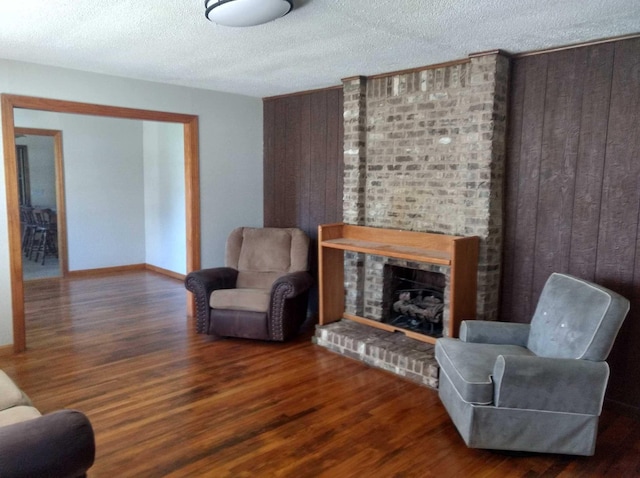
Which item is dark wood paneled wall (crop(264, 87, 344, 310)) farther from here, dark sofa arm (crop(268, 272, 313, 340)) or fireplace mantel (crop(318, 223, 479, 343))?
dark sofa arm (crop(268, 272, 313, 340))

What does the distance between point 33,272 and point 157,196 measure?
80.7 inches

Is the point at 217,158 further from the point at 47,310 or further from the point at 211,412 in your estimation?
the point at 211,412

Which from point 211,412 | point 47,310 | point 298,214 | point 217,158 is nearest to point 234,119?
point 217,158

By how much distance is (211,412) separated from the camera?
2930 millimetres

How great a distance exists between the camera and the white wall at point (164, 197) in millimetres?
6672

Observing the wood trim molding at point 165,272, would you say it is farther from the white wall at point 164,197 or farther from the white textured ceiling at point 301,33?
the white textured ceiling at point 301,33

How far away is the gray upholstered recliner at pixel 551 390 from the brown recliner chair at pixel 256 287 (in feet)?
5.97

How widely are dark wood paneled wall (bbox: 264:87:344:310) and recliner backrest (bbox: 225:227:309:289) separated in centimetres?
36

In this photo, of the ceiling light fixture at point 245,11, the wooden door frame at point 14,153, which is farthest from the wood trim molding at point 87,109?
the ceiling light fixture at point 245,11

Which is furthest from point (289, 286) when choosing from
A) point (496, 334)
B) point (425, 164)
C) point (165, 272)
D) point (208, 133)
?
point (165, 272)

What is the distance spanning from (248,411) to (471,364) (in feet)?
4.48

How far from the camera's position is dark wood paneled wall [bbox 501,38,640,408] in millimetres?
2939

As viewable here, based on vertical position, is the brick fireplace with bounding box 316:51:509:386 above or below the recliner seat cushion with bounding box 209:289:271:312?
above

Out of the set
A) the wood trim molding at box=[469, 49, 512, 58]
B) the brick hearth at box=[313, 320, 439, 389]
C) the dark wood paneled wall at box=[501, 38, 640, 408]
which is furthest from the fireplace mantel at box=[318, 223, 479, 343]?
the wood trim molding at box=[469, 49, 512, 58]
